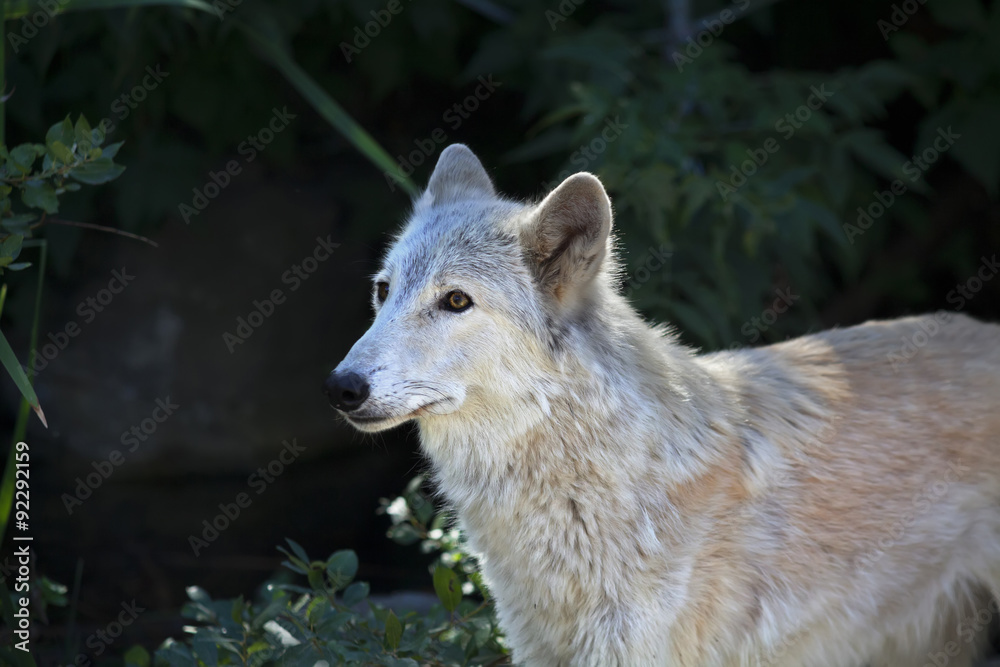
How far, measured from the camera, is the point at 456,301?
2908 mm

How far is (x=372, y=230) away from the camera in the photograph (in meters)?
5.77

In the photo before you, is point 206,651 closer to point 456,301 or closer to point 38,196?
point 456,301

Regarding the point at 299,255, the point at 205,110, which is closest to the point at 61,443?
the point at 299,255

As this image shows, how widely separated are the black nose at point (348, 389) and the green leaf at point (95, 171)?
105cm

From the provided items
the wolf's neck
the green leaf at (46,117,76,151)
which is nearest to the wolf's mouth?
the wolf's neck

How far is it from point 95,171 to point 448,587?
1.89 meters

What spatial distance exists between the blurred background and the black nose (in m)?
1.49

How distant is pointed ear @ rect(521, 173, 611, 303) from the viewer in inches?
109

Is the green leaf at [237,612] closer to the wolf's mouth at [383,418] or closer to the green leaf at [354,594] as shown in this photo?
the green leaf at [354,594]

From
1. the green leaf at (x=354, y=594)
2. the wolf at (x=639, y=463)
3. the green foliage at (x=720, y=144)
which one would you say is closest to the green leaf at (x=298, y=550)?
the green leaf at (x=354, y=594)

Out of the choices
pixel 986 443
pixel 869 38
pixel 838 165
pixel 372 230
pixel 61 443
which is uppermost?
pixel 869 38

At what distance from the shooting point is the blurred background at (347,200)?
4504 millimetres

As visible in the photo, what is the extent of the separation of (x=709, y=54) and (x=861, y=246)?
5.38 ft

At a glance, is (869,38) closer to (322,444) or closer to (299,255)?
(299,255)
